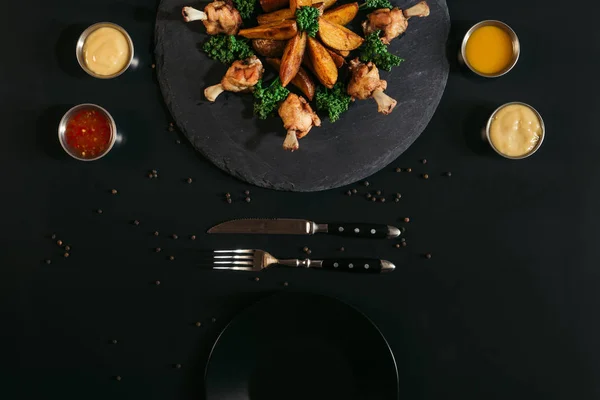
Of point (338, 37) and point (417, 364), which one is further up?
point (338, 37)

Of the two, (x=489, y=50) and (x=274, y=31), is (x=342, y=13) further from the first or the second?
(x=489, y=50)

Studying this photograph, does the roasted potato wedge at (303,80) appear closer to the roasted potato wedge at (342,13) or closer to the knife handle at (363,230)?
the roasted potato wedge at (342,13)

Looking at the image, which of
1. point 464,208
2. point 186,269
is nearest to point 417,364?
point 464,208

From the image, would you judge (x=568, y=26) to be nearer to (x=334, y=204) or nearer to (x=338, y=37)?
(x=338, y=37)

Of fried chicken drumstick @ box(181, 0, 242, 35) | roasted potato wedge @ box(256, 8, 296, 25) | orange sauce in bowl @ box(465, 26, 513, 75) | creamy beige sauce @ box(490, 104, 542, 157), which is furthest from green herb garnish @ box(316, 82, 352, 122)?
creamy beige sauce @ box(490, 104, 542, 157)

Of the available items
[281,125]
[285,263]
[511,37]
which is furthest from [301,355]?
[511,37]

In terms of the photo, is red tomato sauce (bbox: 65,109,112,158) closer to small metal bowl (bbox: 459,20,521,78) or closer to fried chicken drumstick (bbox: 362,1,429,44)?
fried chicken drumstick (bbox: 362,1,429,44)
